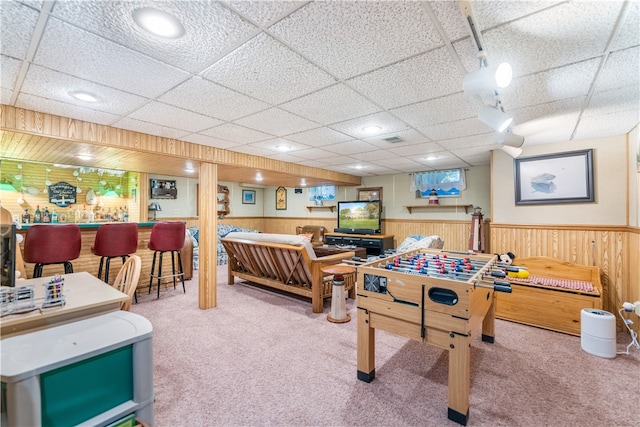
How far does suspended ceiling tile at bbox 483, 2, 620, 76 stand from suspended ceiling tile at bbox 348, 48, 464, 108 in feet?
0.86

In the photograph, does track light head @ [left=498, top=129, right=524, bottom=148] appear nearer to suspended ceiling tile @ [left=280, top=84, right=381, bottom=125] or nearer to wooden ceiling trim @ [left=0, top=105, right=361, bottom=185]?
suspended ceiling tile @ [left=280, top=84, right=381, bottom=125]

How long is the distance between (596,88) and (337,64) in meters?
1.96

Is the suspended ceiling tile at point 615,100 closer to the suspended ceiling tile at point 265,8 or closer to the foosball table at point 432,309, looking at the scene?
the foosball table at point 432,309

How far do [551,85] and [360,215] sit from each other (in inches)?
206

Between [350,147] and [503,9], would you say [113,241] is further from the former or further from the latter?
[503,9]

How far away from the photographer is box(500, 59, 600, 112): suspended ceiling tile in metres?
1.81

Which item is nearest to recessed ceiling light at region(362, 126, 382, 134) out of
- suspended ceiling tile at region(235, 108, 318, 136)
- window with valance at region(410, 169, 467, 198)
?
suspended ceiling tile at region(235, 108, 318, 136)

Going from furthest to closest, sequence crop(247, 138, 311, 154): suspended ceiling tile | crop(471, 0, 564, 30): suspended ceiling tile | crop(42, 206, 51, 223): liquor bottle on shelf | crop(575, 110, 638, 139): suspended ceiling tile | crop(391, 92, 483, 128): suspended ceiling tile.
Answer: crop(42, 206, 51, 223): liquor bottle on shelf < crop(247, 138, 311, 154): suspended ceiling tile < crop(575, 110, 638, 139): suspended ceiling tile < crop(391, 92, 483, 128): suspended ceiling tile < crop(471, 0, 564, 30): suspended ceiling tile

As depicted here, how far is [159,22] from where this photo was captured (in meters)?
1.36

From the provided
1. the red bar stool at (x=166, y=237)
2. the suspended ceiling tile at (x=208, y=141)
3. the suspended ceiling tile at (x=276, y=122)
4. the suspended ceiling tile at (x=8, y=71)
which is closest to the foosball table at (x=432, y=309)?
the suspended ceiling tile at (x=276, y=122)

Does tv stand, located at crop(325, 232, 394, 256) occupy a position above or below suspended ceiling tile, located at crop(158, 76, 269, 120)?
below

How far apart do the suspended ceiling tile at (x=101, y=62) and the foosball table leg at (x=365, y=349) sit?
2.19 meters

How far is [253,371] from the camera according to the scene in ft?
7.50

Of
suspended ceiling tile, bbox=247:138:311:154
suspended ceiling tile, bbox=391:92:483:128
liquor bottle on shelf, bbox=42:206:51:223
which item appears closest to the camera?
suspended ceiling tile, bbox=391:92:483:128
